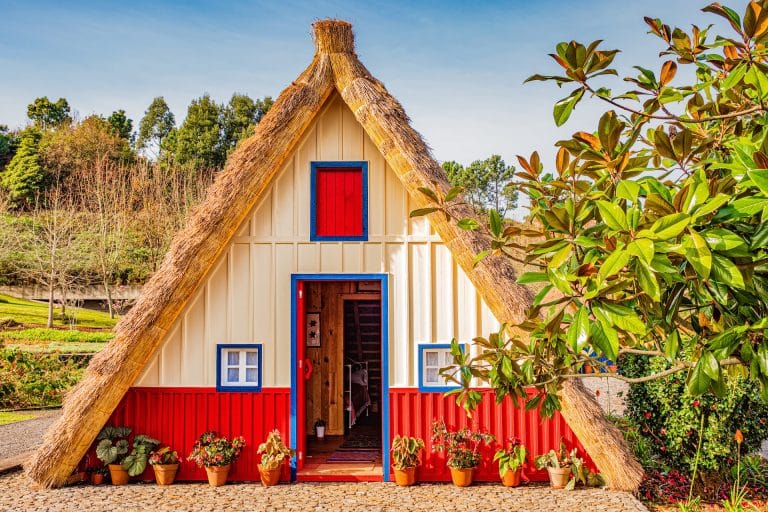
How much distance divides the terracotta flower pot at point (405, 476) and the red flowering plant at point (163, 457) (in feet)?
8.64

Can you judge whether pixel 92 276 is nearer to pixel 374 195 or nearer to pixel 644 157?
pixel 374 195

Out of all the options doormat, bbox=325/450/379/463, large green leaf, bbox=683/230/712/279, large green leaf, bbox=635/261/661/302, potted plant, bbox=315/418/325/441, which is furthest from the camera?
potted plant, bbox=315/418/325/441

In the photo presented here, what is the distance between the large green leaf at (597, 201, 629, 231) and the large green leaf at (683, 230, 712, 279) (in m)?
0.19

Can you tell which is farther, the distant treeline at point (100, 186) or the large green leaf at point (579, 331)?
the distant treeline at point (100, 186)

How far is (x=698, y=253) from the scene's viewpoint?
1.79 meters

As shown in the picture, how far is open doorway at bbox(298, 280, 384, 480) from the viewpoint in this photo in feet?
32.4

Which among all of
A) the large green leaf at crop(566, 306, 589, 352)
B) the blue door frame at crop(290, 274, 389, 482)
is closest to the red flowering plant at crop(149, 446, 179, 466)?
the blue door frame at crop(290, 274, 389, 482)

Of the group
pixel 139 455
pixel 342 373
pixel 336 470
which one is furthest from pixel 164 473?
pixel 342 373

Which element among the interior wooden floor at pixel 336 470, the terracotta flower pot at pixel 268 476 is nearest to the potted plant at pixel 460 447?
the interior wooden floor at pixel 336 470

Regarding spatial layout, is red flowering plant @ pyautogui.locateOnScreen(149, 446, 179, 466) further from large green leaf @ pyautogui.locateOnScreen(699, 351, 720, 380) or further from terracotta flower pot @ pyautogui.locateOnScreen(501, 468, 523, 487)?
large green leaf @ pyautogui.locateOnScreen(699, 351, 720, 380)

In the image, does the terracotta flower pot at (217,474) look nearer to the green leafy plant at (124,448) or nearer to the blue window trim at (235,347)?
the green leafy plant at (124,448)

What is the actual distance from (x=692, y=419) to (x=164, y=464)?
6.10 metres

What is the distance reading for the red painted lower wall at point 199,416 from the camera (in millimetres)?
7754

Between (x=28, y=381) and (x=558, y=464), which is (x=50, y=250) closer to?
(x=28, y=381)
